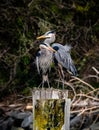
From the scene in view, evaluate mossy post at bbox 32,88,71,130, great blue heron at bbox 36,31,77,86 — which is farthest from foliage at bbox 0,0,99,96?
mossy post at bbox 32,88,71,130

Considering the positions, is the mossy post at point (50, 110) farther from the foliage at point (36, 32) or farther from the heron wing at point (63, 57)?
the foliage at point (36, 32)

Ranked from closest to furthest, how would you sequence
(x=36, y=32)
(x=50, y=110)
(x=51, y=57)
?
(x=50, y=110) < (x=51, y=57) < (x=36, y=32)

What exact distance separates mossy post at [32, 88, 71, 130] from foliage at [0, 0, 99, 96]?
6.47 metres

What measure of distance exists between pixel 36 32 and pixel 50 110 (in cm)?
708

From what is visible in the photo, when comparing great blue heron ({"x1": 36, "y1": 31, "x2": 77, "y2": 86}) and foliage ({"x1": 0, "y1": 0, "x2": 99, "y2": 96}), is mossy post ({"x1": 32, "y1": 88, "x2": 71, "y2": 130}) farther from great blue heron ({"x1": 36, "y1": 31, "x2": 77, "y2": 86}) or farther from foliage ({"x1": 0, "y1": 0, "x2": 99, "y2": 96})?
foliage ({"x1": 0, "y1": 0, "x2": 99, "y2": 96})

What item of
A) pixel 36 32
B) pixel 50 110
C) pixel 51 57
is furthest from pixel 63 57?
pixel 36 32

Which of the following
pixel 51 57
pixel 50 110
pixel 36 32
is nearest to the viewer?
pixel 50 110

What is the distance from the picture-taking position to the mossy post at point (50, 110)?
4.37m

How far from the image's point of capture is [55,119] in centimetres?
437

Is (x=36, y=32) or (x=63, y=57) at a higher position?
(x=63, y=57)

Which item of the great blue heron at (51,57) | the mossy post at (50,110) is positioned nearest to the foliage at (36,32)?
the great blue heron at (51,57)

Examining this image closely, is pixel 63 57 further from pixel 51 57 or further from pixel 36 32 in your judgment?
pixel 36 32

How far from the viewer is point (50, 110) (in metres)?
4.38

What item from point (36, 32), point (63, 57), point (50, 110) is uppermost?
point (50, 110)
